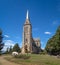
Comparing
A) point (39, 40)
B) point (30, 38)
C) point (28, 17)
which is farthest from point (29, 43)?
point (39, 40)

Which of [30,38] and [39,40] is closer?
[30,38]

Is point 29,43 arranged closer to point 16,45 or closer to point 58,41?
point 16,45

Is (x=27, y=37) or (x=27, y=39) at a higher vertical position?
(x=27, y=37)

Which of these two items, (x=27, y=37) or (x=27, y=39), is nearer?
(x=27, y=39)

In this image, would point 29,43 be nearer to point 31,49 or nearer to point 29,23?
point 31,49

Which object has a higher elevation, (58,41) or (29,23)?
(29,23)

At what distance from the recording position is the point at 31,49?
93750 millimetres

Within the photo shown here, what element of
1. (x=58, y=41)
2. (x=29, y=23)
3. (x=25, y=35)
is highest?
(x=29, y=23)

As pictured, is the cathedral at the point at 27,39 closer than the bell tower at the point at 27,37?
Yes

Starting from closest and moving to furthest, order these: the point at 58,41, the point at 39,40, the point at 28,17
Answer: the point at 58,41, the point at 28,17, the point at 39,40

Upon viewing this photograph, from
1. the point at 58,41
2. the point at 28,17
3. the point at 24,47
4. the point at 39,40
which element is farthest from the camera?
the point at 39,40

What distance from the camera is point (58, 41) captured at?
55.4m

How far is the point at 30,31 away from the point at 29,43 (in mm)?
7007

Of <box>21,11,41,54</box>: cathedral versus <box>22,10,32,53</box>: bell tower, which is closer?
<box>21,11,41,54</box>: cathedral
